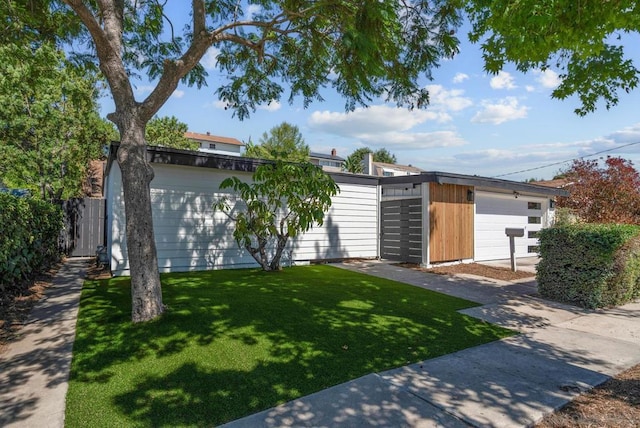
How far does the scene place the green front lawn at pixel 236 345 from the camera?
2.76m

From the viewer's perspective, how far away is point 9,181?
13594 mm

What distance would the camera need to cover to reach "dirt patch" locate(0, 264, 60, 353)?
4355mm

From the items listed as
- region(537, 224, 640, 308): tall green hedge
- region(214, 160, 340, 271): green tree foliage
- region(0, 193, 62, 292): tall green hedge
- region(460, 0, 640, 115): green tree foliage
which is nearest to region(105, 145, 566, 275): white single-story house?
region(214, 160, 340, 271): green tree foliage

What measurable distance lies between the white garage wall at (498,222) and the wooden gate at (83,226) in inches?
501

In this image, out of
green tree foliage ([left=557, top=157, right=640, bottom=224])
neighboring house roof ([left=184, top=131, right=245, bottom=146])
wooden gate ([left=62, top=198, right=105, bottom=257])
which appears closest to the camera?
wooden gate ([left=62, top=198, right=105, bottom=257])

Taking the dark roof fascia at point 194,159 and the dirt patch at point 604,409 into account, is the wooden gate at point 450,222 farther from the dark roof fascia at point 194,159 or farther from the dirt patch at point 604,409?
the dirt patch at point 604,409

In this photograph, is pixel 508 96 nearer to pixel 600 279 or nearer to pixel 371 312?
pixel 600 279

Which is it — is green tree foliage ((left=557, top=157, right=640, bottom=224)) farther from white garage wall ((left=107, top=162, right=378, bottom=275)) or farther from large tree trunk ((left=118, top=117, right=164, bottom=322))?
large tree trunk ((left=118, top=117, right=164, bottom=322))

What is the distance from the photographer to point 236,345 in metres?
3.84

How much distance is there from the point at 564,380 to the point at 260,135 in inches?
1305

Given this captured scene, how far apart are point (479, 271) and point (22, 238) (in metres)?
10.3

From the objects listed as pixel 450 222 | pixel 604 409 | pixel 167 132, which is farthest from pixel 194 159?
pixel 167 132

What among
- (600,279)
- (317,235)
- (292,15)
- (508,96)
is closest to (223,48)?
(292,15)

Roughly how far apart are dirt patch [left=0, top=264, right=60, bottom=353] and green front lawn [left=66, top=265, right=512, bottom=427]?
28.3 inches
